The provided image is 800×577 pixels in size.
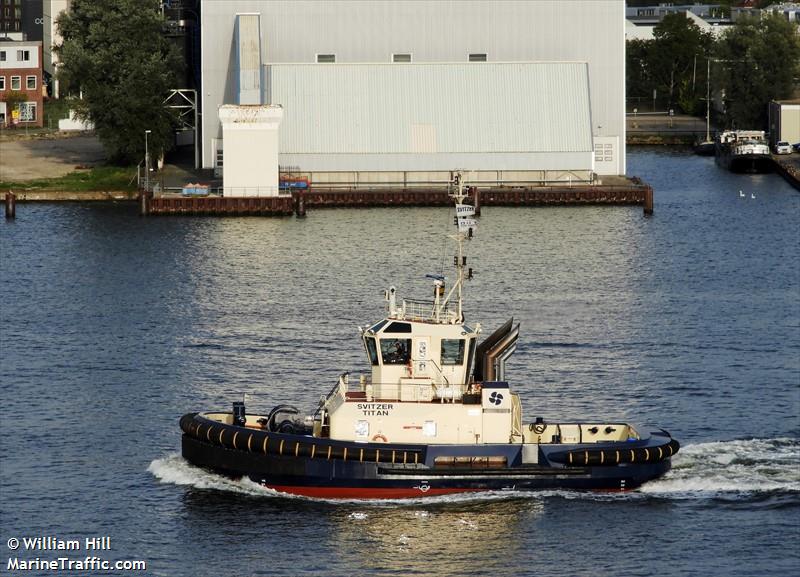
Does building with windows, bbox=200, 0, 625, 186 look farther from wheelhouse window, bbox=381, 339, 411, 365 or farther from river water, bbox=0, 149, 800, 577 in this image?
wheelhouse window, bbox=381, 339, 411, 365

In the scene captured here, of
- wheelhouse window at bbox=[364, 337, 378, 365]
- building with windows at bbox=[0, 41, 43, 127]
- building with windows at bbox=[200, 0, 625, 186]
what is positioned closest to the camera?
wheelhouse window at bbox=[364, 337, 378, 365]

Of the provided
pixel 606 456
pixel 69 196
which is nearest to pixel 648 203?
pixel 69 196

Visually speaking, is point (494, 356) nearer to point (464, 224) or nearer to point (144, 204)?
point (464, 224)

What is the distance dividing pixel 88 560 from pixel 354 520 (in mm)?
6506

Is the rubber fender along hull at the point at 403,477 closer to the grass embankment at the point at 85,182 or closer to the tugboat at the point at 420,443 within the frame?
the tugboat at the point at 420,443

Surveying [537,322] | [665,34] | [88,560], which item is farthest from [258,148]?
[665,34]

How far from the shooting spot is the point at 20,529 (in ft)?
145

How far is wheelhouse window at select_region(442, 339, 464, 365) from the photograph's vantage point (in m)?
46.3

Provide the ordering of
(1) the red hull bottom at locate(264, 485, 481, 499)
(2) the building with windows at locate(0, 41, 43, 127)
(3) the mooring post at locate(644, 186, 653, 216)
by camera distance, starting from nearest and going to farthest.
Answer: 1. (1) the red hull bottom at locate(264, 485, 481, 499)
2. (3) the mooring post at locate(644, 186, 653, 216)
3. (2) the building with windows at locate(0, 41, 43, 127)

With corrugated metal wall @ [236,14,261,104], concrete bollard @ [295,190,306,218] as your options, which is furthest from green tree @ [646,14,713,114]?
concrete bollard @ [295,190,306,218]

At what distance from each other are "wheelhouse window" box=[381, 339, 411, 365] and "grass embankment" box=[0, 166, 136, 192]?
67.6 m

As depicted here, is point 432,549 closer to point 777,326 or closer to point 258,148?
point 777,326

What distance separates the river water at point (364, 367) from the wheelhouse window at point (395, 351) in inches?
143

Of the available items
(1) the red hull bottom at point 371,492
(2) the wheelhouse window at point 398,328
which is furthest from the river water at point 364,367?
(2) the wheelhouse window at point 398,328
